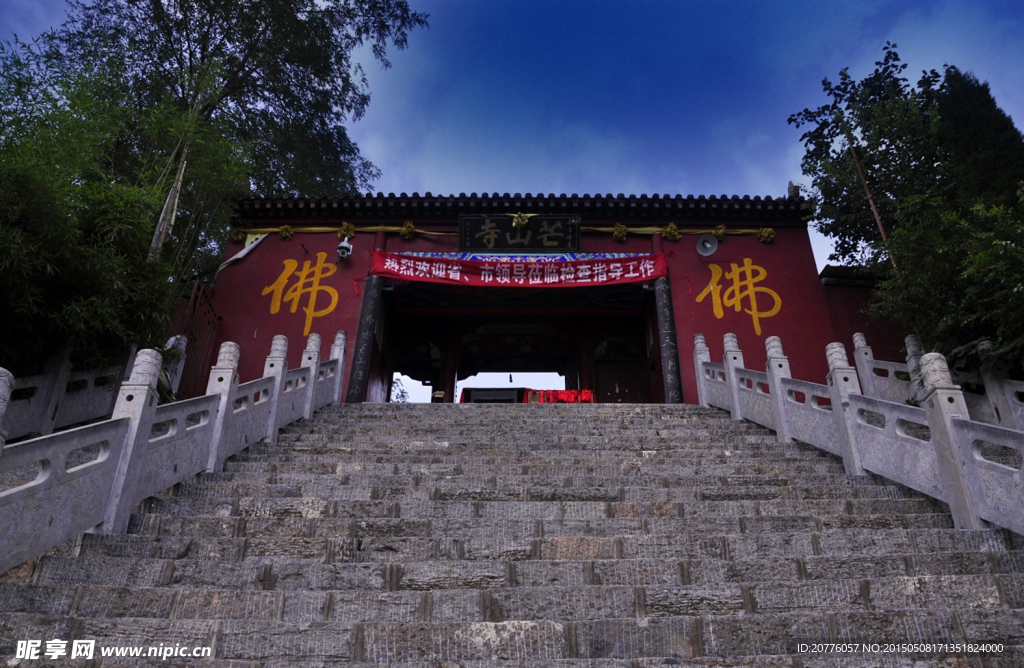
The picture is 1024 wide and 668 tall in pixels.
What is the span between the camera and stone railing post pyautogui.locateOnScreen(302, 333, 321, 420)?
8.15 meters

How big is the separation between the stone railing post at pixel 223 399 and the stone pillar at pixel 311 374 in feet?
6.98

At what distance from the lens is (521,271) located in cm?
1191

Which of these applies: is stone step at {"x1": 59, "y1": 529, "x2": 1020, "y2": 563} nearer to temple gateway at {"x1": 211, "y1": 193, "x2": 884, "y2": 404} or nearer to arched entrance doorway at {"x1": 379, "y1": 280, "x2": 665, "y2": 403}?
temple gateway at {"x1": 211, "y1": 193, "x2": 884, "y2": 404}

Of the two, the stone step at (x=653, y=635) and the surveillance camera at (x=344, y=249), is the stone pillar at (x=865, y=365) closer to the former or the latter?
the stone step at (x=653, y=635)

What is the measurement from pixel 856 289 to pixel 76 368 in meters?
12.3

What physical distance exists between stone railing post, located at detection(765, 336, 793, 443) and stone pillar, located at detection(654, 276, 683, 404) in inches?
132

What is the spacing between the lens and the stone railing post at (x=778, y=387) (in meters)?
6.77

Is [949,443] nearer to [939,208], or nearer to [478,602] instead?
[478,602]

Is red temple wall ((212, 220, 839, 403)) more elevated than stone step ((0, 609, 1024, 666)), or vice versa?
red temple wall ((212, 220, 839, 403))

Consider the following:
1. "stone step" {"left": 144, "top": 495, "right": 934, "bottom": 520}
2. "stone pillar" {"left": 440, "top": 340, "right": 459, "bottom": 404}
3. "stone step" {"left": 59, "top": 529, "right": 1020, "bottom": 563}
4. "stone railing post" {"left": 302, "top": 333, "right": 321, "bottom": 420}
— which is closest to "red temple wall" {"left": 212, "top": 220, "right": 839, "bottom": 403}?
"stone railing post" {"left": 302, "top": 333, "right": 321, "bottom": 420}

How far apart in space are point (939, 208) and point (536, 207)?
21.6 ft

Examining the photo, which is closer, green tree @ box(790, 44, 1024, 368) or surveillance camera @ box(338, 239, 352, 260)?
green tree @ box(790, 44, 1024, 368)

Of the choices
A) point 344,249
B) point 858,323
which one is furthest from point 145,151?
point 858,323
